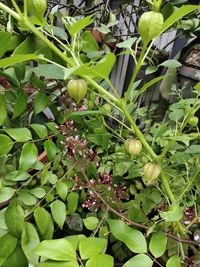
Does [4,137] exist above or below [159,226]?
above

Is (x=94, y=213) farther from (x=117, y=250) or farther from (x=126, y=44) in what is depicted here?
(x=126, y=44)

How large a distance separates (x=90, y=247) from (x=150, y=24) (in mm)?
239

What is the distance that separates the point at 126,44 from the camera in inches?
15.2

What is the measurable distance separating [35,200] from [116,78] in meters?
0.83

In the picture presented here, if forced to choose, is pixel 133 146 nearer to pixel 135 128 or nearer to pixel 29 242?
pixel 135 128

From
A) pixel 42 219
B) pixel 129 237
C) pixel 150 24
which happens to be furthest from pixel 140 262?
Result: pixel 150 24

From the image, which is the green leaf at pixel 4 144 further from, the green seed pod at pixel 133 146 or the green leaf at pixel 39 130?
the green seed pod at pixel 133 146

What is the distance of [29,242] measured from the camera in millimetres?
371

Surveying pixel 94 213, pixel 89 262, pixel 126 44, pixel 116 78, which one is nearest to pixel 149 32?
pixel 126 44

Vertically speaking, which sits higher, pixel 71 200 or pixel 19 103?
pixel 19 103

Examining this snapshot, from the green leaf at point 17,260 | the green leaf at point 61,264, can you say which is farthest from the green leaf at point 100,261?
the green leaf at point 17,260

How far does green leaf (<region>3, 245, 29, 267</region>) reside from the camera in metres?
0.37

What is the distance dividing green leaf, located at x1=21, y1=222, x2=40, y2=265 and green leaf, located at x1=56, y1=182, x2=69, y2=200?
6 centimetres

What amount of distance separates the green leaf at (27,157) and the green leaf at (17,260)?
0.36 ft
